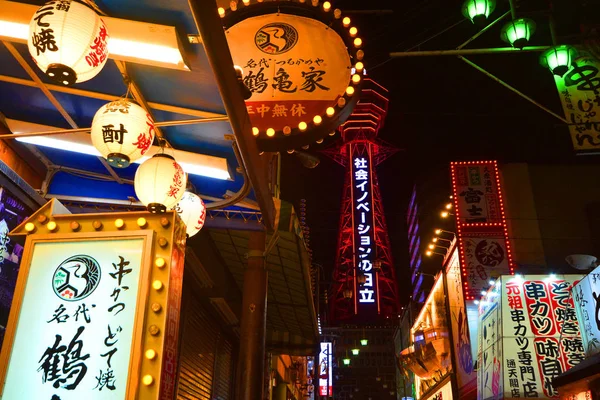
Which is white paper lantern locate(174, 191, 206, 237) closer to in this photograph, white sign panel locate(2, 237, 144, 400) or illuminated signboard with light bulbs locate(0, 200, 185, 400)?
illuminated signboard with light bulbs locate(0, 200, 185, 400)

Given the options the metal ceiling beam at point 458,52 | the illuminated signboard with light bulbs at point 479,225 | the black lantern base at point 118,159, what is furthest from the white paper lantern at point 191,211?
the illuminated signboard with light bulbs at point 479,225

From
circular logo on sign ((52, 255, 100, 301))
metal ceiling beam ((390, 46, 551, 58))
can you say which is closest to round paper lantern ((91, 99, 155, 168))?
circular logo on sign ((52, 255, 100, 301))

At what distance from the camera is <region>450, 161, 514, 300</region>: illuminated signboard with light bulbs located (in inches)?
776

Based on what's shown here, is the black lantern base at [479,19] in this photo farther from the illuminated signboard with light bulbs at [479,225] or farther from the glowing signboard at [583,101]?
the illuminated signboard with light bulbs at [479,225]

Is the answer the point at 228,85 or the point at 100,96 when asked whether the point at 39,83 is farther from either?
the point at 228,85

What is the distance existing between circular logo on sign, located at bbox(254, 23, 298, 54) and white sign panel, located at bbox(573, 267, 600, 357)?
7.20 metres

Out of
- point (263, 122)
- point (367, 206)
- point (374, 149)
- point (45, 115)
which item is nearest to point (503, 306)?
point (263, 122)

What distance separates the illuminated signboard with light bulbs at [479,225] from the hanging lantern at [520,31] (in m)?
10.9

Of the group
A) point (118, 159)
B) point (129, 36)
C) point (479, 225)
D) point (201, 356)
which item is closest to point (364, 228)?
point (479, 225)

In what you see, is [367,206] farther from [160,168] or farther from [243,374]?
[160,168]

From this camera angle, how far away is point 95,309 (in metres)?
3.87

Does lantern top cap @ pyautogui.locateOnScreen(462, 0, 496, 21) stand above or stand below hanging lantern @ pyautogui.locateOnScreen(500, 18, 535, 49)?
above

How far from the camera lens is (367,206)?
4597cm

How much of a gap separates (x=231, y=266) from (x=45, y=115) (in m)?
8.28
